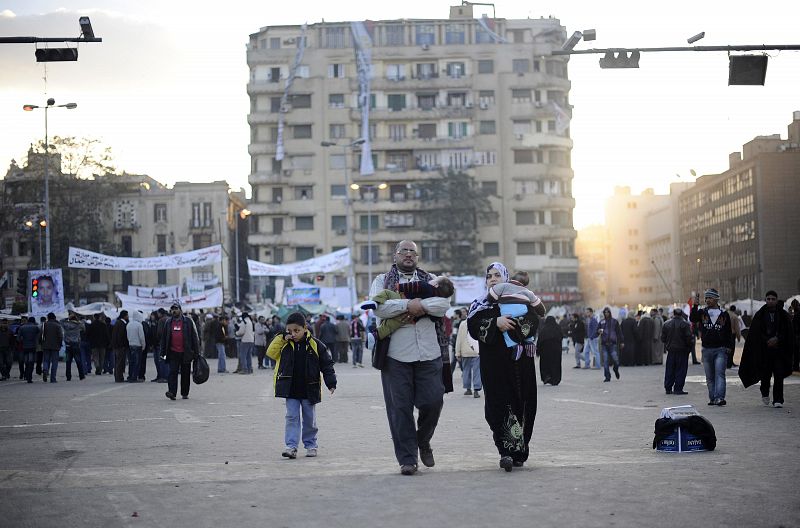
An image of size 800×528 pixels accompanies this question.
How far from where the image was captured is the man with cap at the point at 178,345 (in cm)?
2158

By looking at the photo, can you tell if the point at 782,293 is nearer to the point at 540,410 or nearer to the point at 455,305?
the point at 455,305

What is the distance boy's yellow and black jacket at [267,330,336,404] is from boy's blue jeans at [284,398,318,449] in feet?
0.32

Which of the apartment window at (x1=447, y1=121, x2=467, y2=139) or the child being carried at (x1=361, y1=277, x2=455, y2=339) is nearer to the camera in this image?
the child being carried at (x1=361, y1=277, x2=455, y2=339)

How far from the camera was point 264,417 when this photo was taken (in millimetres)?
17094

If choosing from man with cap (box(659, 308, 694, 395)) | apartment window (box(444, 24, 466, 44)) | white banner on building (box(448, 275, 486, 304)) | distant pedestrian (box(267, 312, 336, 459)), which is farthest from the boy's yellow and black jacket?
apartment window (box(444, 24, 466, 44))

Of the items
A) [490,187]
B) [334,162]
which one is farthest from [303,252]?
[490,187]

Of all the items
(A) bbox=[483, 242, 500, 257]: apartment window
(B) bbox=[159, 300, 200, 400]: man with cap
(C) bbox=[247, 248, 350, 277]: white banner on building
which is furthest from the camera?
(A) bbox=[483, 242, 500, 257]: apartment window

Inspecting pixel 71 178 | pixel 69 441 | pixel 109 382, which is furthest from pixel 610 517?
pixel 71 178

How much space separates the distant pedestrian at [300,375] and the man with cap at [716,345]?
317 inches

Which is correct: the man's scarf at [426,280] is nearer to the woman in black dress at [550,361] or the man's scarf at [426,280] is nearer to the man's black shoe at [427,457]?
the man's black shoe at [427,457]

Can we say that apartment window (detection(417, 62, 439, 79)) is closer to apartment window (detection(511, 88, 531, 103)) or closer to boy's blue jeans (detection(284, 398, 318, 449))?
apartment window (detection(511, 88, 531, 103))

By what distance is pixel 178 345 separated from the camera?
854 inches

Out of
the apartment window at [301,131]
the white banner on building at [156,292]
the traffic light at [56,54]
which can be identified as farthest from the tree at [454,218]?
the traffic light at [56,54]

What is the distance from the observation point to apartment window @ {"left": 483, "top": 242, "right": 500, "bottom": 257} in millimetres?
99250
